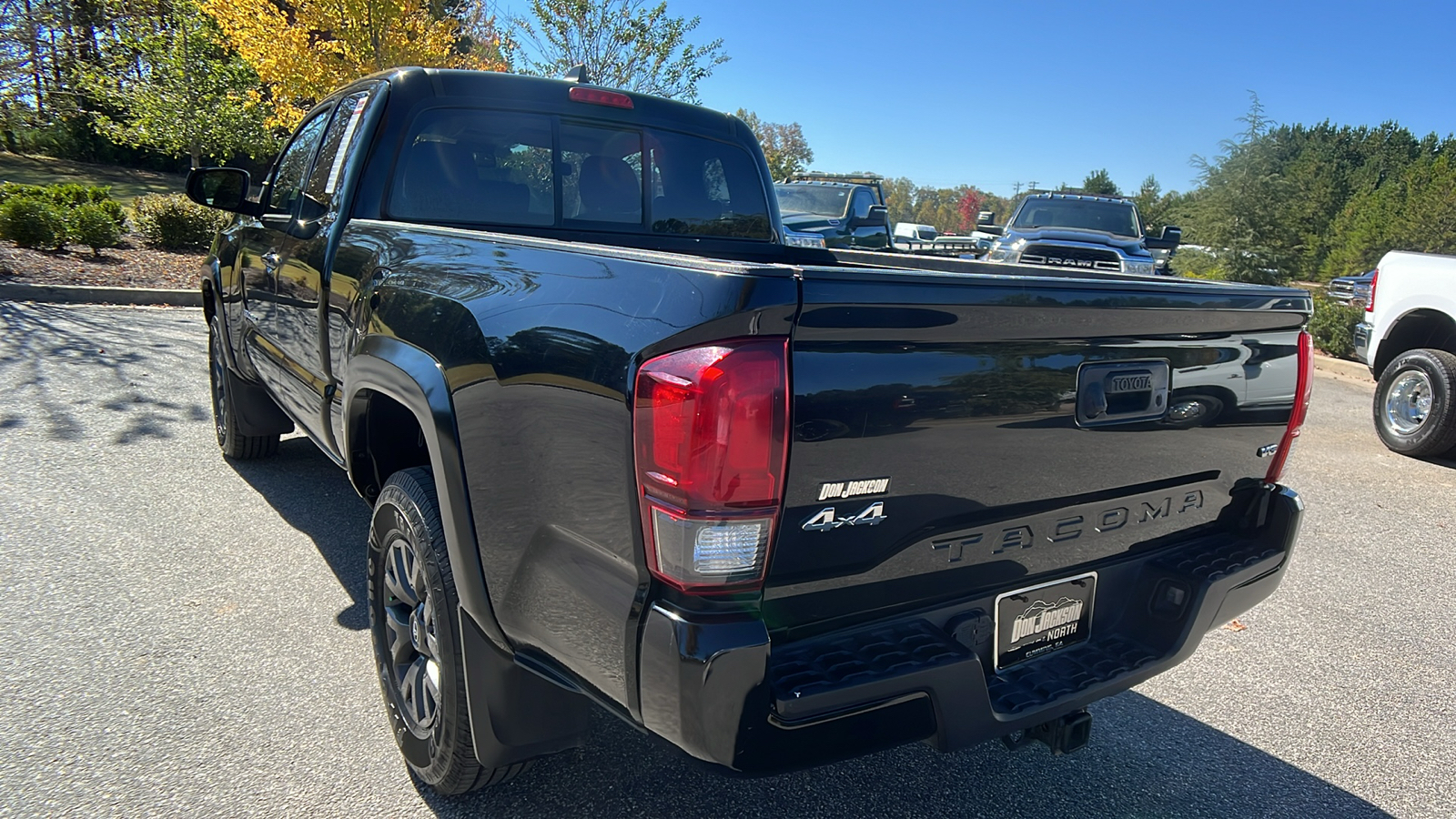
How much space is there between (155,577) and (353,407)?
5.74 feet

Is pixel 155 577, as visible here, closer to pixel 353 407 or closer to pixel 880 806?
pixel 353 407

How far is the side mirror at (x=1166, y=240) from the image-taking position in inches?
494

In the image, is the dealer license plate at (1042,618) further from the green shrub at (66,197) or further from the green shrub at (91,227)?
the green shrub at (66,197)

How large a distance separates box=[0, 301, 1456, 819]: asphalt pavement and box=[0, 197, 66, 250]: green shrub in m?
8.78

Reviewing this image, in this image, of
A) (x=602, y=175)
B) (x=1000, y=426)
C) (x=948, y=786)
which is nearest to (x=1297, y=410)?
(x=1000, y=426)

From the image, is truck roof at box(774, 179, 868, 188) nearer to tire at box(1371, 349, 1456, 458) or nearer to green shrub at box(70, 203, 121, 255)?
tire at box(1371, 349, 1456, 458)

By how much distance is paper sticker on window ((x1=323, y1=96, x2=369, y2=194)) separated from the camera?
3.44 meters

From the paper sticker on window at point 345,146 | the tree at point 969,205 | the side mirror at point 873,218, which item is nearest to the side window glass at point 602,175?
the paper sticker on window at point 345,146

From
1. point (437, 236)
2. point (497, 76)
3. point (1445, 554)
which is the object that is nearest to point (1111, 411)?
→ point (437, 236)

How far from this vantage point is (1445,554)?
505 centimetres

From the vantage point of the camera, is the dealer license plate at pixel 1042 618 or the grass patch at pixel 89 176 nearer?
the dealer license plate at pixel 1042 618

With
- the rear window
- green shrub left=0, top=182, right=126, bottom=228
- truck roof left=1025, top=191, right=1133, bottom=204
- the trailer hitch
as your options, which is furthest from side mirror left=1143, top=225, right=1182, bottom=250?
green shrub left=0, top=182, right=126, bottom=228

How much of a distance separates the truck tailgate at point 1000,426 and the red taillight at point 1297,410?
3.0 inches

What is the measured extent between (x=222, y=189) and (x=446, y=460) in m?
2.96
